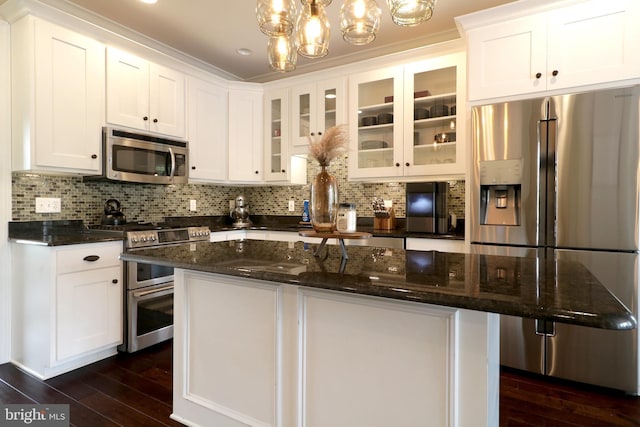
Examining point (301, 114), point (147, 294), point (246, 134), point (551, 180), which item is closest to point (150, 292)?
point (147, 294)

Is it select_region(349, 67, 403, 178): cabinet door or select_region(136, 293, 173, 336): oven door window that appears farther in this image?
select_region(349, 67, 403, 178): cabinet door

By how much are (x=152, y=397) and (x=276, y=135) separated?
2.71m

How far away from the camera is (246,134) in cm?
393

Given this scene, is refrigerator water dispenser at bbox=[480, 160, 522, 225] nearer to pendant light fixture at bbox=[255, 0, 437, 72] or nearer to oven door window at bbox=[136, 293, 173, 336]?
pendant light fixture at bbox=[255, 0, 437, 72]

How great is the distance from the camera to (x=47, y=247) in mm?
2270

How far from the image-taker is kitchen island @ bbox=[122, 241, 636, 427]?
100 centimetres

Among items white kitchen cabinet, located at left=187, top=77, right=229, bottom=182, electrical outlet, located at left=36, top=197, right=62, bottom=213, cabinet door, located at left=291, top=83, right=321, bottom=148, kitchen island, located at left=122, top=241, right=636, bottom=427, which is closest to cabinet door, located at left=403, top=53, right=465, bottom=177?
cabinet door, located at left=291, top=83, right=321, bottom=148

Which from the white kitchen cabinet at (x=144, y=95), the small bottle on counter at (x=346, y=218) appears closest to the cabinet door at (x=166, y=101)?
the white kitchen cabinet at (x=144, y=95)

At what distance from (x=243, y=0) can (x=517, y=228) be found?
256cm

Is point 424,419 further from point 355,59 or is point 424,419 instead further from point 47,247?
point 355,59

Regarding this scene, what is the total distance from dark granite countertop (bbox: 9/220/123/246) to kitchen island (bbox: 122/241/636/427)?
3.52 ft

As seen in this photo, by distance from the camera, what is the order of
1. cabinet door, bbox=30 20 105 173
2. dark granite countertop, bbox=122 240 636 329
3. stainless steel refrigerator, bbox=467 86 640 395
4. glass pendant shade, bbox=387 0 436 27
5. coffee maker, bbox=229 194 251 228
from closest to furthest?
dark granite countertop, bbox=122 240 636 329, glass pendant shade, bbox=387 0 436 27, stainless steel refrigerator, bbox=467 86 640 395, cabinet door, bbox=30 20 105 173, coffee maker, bbox=229 194 251 228

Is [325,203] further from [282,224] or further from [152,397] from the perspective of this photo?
[282,224]

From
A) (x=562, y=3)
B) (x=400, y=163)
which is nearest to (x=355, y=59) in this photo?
(x=400, y=163)
